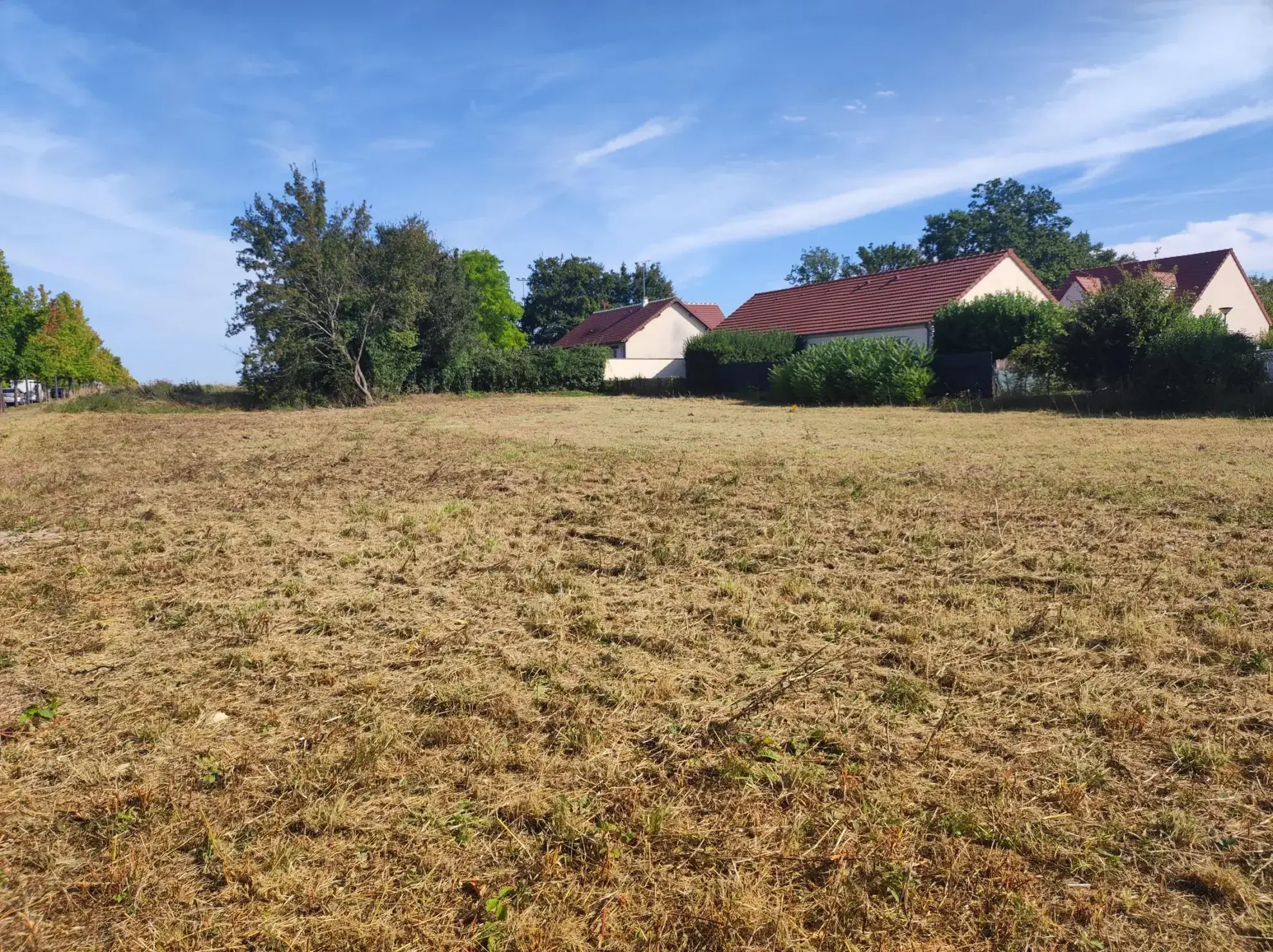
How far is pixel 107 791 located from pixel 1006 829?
281 centimetres

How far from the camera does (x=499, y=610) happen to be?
4242 millimetres

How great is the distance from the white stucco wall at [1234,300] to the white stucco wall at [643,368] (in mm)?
19858

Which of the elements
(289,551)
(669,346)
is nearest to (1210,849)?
(289,551)

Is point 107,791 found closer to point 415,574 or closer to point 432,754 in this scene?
point 432,754

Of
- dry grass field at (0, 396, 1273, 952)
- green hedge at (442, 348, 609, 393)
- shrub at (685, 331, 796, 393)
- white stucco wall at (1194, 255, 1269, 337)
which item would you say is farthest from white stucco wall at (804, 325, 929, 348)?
dry grass field at (0, 396, 1273, 952)

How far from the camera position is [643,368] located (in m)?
33.5

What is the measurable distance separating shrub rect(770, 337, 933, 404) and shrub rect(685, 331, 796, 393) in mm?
5768

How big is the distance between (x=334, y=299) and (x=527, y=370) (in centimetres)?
785

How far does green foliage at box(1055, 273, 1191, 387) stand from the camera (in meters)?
17.0

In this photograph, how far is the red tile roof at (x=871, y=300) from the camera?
26.0m

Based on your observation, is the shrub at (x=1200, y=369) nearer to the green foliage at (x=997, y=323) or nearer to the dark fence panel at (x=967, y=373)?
the dark fence panel at (x=967, y=373)

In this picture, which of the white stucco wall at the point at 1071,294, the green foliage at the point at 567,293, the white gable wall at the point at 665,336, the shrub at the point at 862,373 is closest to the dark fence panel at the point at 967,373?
the shrub at the point at 862,373

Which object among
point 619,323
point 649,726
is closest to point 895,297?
point 619,323

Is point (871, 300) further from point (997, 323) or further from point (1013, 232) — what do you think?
point (1013, 232)
